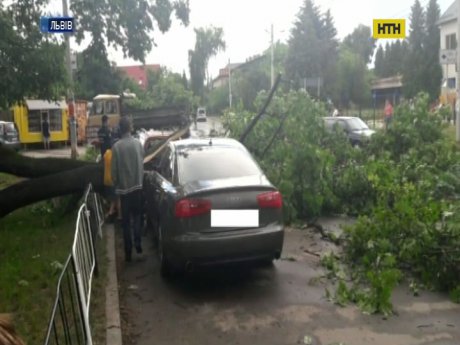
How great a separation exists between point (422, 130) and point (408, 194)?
4173 mm

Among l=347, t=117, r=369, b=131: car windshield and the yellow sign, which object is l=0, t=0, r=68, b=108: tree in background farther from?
l=347, t=117, r=369, b=131: car windshield

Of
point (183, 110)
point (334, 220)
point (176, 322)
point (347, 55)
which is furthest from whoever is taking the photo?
point (347, 55)

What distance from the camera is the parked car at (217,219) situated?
19.0ft

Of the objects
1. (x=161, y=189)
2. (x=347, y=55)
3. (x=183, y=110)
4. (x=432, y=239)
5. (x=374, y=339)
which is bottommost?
(x=374, y=339)

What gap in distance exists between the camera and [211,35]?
9862 centimetres

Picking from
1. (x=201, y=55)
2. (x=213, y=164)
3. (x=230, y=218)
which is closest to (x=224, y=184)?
(x=230, y=218)

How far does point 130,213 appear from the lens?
7.21m

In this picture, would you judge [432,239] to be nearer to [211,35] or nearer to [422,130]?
[422,130]

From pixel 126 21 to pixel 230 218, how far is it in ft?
32.4

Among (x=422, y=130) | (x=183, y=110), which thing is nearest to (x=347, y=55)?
(x=183, y=110)

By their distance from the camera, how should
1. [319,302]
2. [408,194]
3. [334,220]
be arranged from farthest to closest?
[334,220] → [408,194] → [319,302]

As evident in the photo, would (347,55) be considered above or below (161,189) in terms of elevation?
above

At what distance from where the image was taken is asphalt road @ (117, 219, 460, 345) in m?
4.89

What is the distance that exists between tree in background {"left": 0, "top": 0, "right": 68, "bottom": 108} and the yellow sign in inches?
340
